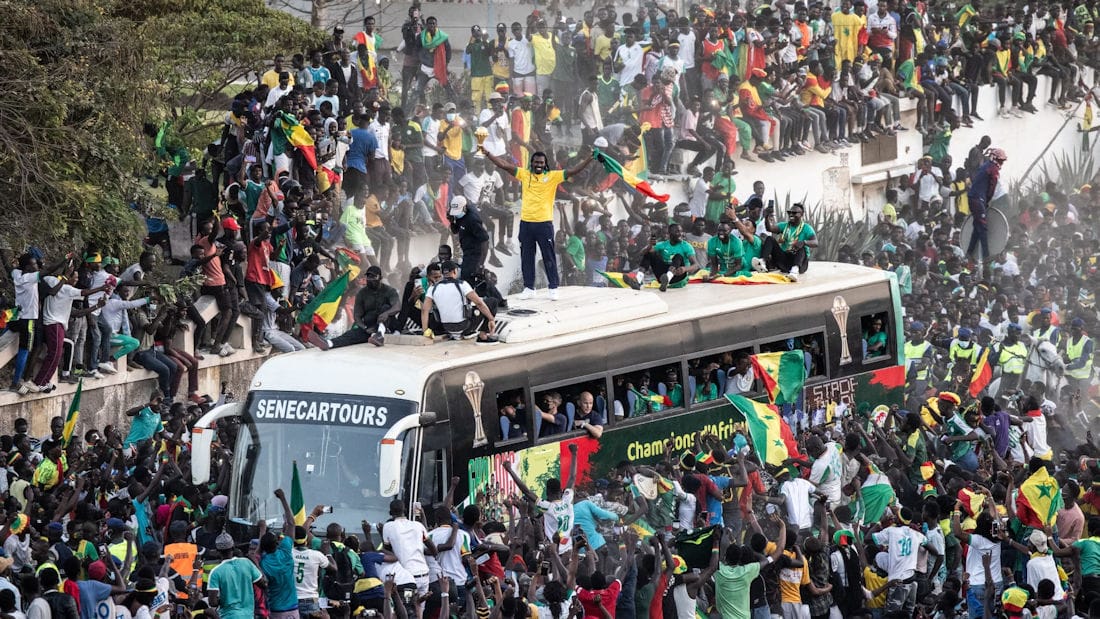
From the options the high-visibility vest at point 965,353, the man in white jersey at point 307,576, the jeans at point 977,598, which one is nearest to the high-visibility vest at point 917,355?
the high-visibility vest at point 965,353

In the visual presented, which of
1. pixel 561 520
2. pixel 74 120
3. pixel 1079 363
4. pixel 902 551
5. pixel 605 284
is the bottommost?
pixel 1079 363

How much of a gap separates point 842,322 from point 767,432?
2.81m

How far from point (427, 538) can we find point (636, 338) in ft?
13.0

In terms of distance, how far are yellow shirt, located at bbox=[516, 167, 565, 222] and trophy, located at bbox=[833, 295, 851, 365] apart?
307cm

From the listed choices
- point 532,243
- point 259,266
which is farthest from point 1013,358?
point 259,266

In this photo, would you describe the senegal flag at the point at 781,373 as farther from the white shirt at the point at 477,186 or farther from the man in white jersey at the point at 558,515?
the white shirt at the point at 477,186

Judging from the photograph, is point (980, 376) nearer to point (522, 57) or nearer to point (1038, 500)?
point (1038, 500)

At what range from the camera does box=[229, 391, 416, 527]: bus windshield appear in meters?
13.9

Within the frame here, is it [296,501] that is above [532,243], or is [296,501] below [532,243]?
below

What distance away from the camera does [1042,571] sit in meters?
12.4

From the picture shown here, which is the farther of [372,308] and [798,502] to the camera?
[372,308]

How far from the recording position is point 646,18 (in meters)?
27.0

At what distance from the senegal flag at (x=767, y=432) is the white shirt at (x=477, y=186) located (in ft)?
26.2

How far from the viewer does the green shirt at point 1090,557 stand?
12391 millimetres
